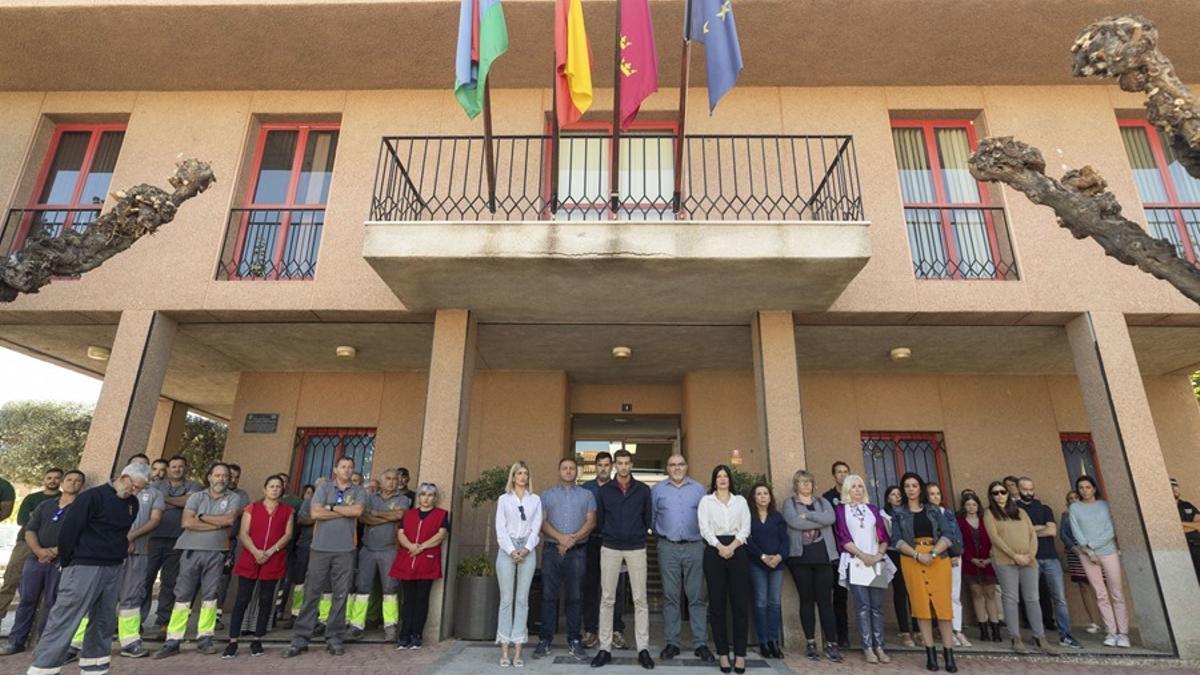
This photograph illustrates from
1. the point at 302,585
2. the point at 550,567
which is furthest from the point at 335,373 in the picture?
the point at 550,567

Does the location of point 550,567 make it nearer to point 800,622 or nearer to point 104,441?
point 800,622

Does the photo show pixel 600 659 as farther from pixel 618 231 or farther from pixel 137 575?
pixel 137 575

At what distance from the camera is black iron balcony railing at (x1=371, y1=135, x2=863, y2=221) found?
7676 mm

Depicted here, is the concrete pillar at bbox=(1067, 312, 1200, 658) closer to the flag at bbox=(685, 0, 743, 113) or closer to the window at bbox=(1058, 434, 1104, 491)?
the window at bbox=(1058, 434, 1104, 491)

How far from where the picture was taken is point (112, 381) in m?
7.05

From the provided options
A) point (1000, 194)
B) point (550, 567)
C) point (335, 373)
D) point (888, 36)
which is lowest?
point (550, 567)

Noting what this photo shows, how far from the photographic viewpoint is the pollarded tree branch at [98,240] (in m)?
4.81

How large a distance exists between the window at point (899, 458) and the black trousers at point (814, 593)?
3902 millimetres

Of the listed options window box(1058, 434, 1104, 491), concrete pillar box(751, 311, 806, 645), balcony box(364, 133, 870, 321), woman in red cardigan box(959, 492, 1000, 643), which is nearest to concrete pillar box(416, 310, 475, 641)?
balcony box(364, 133, 870, 321)

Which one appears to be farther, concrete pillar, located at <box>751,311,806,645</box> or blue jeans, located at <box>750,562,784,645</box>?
concrete pillar, located at <box>751,311,806,645</box>

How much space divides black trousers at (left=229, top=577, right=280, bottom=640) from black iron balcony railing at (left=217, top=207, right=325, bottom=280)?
143 inches

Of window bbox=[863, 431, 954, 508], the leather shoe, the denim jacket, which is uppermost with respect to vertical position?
window bbox=[863, 431, 954, 508]

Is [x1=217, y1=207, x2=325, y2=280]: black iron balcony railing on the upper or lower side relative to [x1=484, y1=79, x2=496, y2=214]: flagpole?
lower

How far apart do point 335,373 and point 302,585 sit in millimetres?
3643
